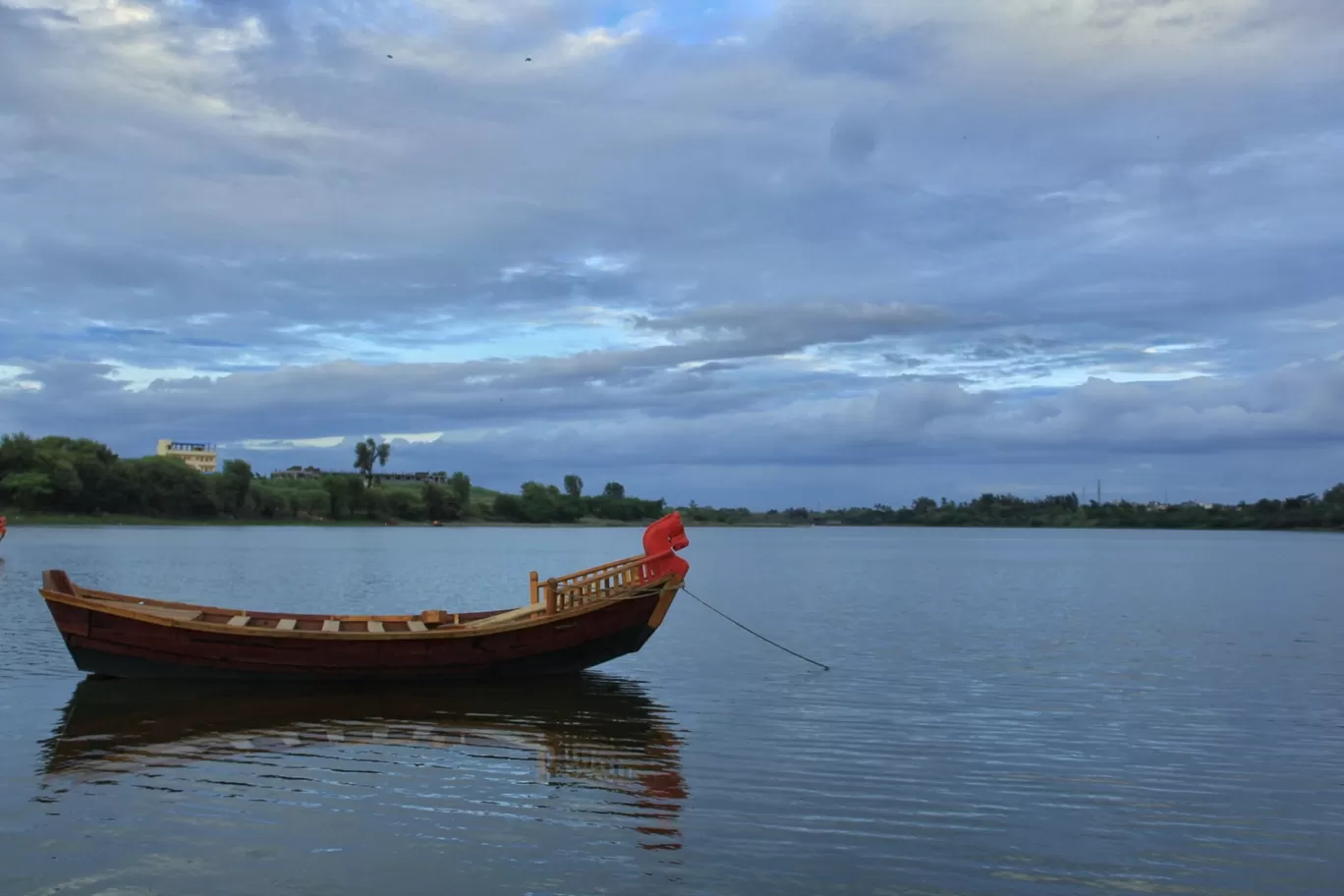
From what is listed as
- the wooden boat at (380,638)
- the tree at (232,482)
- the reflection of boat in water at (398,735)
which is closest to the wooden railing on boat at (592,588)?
the wooden boat at (380,638)

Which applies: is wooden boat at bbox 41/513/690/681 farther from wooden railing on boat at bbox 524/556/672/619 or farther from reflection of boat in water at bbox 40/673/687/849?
reflection of boat in water at bbox 40/673/687/849

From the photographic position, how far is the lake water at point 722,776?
30.9 feet

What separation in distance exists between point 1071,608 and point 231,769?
3107 cm

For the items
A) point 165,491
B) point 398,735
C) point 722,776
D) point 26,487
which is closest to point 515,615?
point 398,735

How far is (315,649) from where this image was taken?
1805 centimetres

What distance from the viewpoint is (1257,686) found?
20266mm

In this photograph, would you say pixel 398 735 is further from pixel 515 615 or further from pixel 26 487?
pixel 26 487

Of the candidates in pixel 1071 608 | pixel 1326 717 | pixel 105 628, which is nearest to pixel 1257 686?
pixel 1326 717

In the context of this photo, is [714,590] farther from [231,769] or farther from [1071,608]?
[231,769]

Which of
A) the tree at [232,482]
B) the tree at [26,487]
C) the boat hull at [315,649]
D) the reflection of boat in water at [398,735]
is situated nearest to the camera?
the reflection of boat in water at [398,735]

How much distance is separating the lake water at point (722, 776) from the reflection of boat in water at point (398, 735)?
73 millimetres

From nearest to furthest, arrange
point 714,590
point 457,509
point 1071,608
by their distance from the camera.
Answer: point 1071,608
point 714,590
point 457,509

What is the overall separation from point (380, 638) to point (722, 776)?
791cm

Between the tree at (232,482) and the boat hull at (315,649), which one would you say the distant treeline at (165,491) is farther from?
the boat hull at (315,649)
